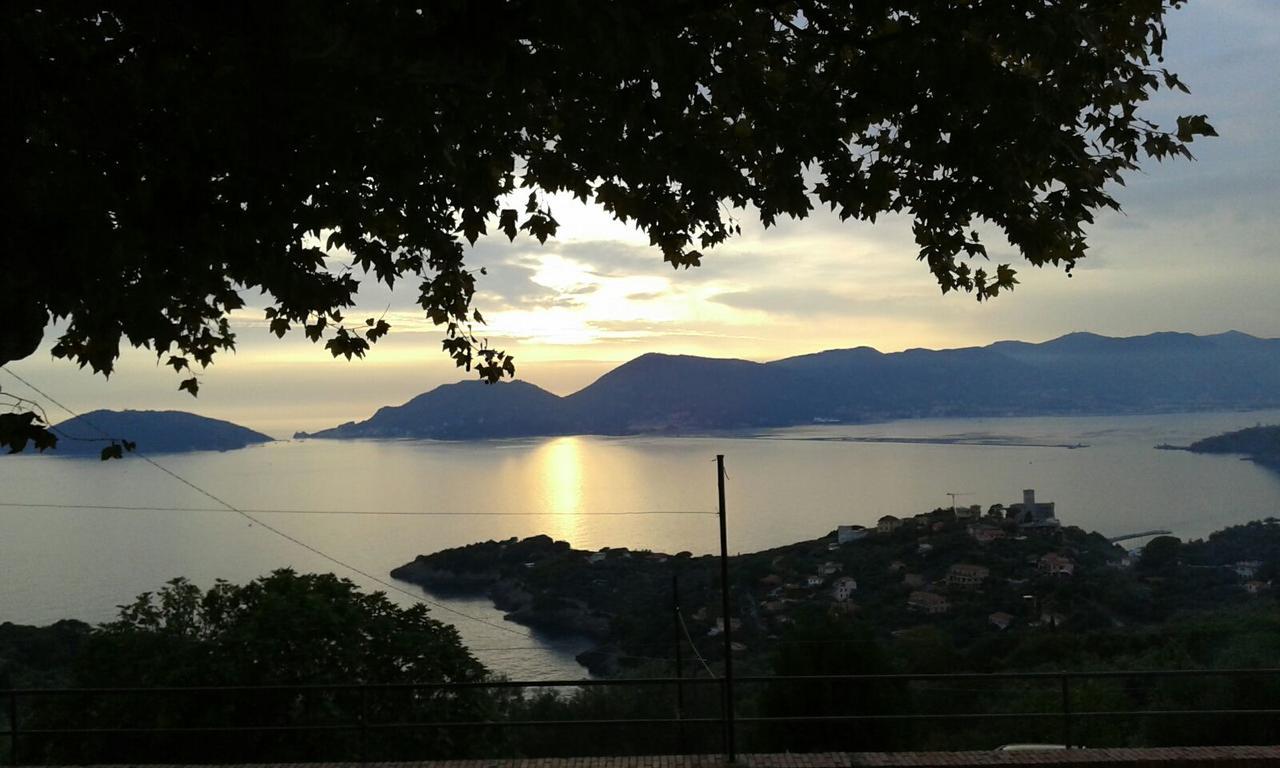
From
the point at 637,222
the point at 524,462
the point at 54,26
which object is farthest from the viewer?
the point at 524,462

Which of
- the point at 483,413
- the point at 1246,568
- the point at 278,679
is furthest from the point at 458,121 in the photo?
the point at 483,413

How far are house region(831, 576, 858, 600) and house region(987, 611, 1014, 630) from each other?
3.03 m

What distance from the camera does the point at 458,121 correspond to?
4316 mm

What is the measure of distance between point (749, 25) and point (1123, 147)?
2074 mm

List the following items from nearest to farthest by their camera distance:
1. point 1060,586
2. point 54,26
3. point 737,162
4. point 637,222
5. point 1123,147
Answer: point 54,26 → point 1123,147 → point 737,162 → point 637,222 → point 1060,586

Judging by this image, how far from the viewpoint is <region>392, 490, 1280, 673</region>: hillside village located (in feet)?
65.3

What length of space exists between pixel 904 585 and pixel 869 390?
8158 cm

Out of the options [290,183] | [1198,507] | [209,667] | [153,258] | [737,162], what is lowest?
[1198,507]

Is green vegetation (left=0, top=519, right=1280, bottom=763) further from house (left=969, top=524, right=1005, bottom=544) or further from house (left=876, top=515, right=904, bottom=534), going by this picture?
house (left=876, top=515, right=904, bottom=534)

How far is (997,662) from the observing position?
16766mm

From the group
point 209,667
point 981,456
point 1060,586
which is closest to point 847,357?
point 981,456

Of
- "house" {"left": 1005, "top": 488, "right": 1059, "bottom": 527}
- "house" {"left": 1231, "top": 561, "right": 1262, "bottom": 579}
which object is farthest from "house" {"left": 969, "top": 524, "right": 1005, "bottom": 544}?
"house" {"left": 1231, "top": 561, "right": 1262, "bottom": 579}

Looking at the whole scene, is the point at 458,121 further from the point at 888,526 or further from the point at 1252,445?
the point at 1252,445

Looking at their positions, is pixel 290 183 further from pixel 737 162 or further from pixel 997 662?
pixel 997 662
